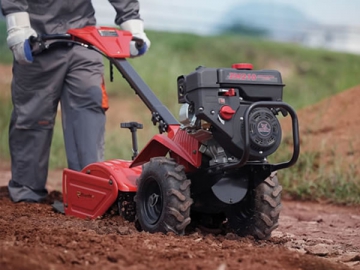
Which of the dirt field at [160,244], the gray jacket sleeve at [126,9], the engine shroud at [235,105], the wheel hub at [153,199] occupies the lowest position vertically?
the dirt field at [160,244]

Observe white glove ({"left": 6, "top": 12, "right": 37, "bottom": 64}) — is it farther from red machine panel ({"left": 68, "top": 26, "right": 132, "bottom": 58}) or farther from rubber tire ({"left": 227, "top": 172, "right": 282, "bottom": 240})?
rubber tire ({"left": 227, "top": 172, "right": 282, "bottom": 240})

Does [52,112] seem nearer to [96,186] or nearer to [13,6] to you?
[13,6]

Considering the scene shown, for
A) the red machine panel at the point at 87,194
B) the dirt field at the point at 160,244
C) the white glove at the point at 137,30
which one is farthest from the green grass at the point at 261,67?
the red machine panel at the point at 87,194

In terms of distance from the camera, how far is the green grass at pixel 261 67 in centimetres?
636

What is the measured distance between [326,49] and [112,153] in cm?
1283

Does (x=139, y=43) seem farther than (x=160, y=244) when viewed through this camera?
Yes

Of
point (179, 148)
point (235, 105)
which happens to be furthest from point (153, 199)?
point (235, 105)

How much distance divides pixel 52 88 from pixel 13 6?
630 millimetres

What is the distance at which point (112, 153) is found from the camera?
852cm

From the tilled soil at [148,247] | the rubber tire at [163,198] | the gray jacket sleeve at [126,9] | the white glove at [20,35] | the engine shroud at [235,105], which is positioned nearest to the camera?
the tilled soil at [148,247]

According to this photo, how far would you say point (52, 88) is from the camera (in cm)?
545

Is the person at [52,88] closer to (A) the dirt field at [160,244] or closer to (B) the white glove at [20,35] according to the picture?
(B) the white glove at [20,35]

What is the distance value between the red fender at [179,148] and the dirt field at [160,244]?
396mm

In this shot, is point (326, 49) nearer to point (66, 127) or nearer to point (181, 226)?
point (66, 127)
